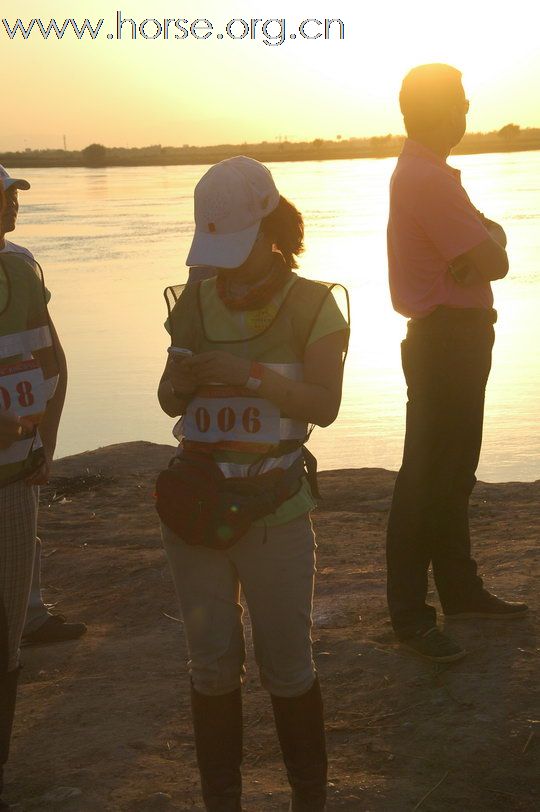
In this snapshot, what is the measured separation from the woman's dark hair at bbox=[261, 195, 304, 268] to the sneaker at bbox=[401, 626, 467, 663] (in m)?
1.78

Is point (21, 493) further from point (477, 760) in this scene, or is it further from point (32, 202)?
point (32, 202)

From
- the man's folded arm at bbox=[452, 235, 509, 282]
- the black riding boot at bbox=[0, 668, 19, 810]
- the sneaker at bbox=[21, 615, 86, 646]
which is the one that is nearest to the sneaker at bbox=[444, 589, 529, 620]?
the man's folded arm at bbox=[452, 235, 509, 282]

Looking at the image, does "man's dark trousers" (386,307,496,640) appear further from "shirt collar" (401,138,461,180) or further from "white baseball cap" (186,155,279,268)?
"white baseball cap" (186,155,279,268)

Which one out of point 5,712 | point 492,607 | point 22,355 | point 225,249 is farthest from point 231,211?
point 492,607

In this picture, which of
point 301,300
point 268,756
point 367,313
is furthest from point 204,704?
point 367,313

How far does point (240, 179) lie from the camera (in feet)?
9.94

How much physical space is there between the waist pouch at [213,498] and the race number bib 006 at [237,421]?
7cm

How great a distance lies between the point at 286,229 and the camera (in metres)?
3.13

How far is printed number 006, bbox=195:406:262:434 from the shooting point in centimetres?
309

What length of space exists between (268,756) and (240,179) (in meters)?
1.96

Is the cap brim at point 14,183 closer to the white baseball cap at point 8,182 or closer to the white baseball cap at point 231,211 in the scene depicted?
the white baseball cap at point 8,182

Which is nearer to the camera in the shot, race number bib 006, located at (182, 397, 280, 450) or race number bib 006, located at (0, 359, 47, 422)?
race number bib 006, located at (182, 397, 280, 450)

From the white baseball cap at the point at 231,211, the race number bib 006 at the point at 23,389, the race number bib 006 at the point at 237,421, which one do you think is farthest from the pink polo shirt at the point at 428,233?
the race number bib 006 at the point at 23,389

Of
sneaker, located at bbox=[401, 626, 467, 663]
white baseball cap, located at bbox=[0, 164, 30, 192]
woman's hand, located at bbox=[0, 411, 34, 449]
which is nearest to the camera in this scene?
woman's hand, located at bbox=[0, 411, 34, 449]
